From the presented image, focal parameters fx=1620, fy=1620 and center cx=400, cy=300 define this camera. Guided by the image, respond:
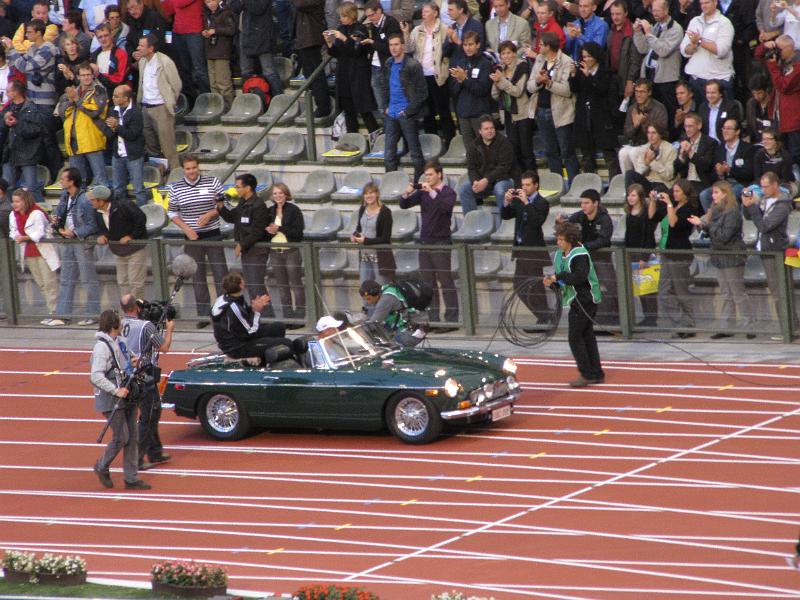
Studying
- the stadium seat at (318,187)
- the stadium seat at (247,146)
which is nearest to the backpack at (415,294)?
the stadium seat at (318,187)

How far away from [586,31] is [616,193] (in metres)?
2.35

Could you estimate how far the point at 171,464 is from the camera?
16.9 metres

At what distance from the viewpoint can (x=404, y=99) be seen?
2344cm

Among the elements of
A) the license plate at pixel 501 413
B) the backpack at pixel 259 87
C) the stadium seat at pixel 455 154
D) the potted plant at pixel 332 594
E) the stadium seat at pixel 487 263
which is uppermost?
the backpack at pixel 259 87

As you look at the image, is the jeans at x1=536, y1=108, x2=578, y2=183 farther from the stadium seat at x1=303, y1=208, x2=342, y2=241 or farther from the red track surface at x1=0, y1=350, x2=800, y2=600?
the red track surface at x1=0, y1=350, x2=800, y2=600

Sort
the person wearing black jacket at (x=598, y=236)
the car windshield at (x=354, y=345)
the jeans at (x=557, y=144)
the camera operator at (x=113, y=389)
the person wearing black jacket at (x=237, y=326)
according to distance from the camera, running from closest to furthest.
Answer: the camera operator at (x=113, y=389)
the car windshield at (x=354, y=345)
the person wearing black jacket at (x=237, y=326)
the person wearing black jacket at (x=598, y=236)
the jeans at (x=557, y=144)

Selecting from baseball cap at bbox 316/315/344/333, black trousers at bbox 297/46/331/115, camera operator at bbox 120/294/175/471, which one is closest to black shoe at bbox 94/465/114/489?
camera operator at bbox 120/294/175/471

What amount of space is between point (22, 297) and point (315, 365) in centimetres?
793

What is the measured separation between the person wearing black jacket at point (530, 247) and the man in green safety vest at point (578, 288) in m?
2.01

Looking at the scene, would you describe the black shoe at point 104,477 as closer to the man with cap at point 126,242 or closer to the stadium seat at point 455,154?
the man with cap at point 126,242

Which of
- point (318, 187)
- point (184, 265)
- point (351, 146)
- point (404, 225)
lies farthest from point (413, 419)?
point (351, 146)

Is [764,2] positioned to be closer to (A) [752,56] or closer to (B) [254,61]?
(A) [752,56]

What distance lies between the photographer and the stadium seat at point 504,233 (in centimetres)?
2222

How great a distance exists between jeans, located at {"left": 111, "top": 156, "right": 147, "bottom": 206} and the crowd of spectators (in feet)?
0.11
